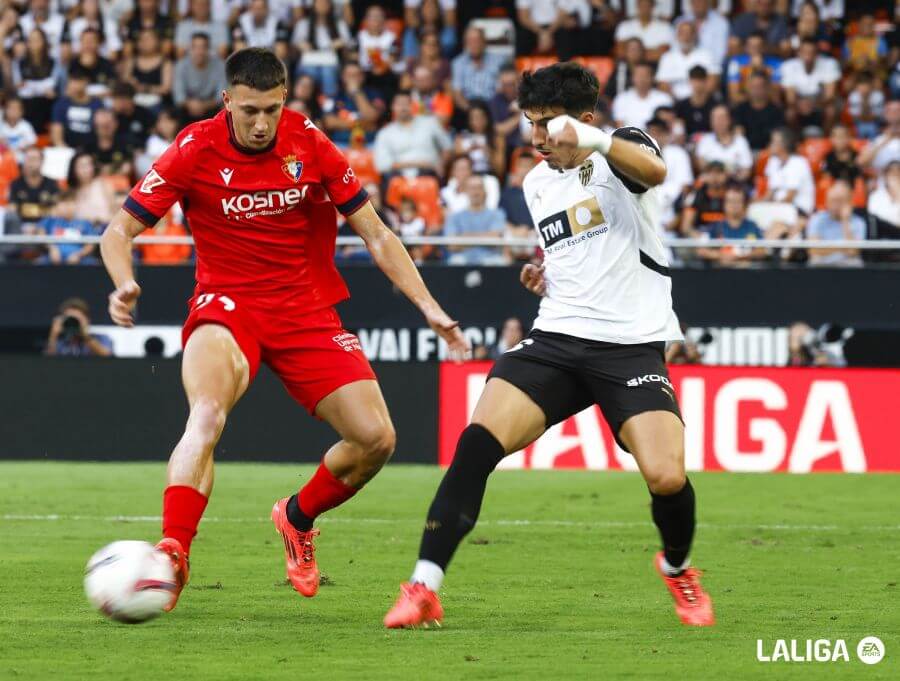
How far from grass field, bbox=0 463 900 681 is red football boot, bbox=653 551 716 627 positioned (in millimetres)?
101

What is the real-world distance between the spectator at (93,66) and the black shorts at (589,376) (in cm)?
1250

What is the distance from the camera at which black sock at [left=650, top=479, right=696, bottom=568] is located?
20.5 ft

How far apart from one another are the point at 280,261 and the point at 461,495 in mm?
1561

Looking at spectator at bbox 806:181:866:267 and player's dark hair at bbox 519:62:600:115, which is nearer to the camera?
player's dark hair at bbox 519:62:600:115

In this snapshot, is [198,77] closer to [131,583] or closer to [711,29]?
[711,29]

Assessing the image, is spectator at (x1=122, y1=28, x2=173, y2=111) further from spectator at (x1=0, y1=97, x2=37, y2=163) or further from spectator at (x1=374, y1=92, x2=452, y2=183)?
spectator at (x1=374, y1=92, x2=452, y2=183)

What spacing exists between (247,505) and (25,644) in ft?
17.4

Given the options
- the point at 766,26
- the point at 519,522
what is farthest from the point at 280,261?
the point at 766,26

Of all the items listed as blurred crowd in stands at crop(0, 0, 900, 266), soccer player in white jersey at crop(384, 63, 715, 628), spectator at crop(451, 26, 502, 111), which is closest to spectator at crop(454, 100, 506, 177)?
blurred crowd in stands at crop(0, 0, 900, 266)

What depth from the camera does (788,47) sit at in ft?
59.7

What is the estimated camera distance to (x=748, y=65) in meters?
17.8

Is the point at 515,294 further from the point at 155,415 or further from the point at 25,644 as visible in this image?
the point at 25,644

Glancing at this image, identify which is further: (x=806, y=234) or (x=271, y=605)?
(x=806, y=234)

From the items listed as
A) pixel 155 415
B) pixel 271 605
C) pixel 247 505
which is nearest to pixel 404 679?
pixel 271 605
